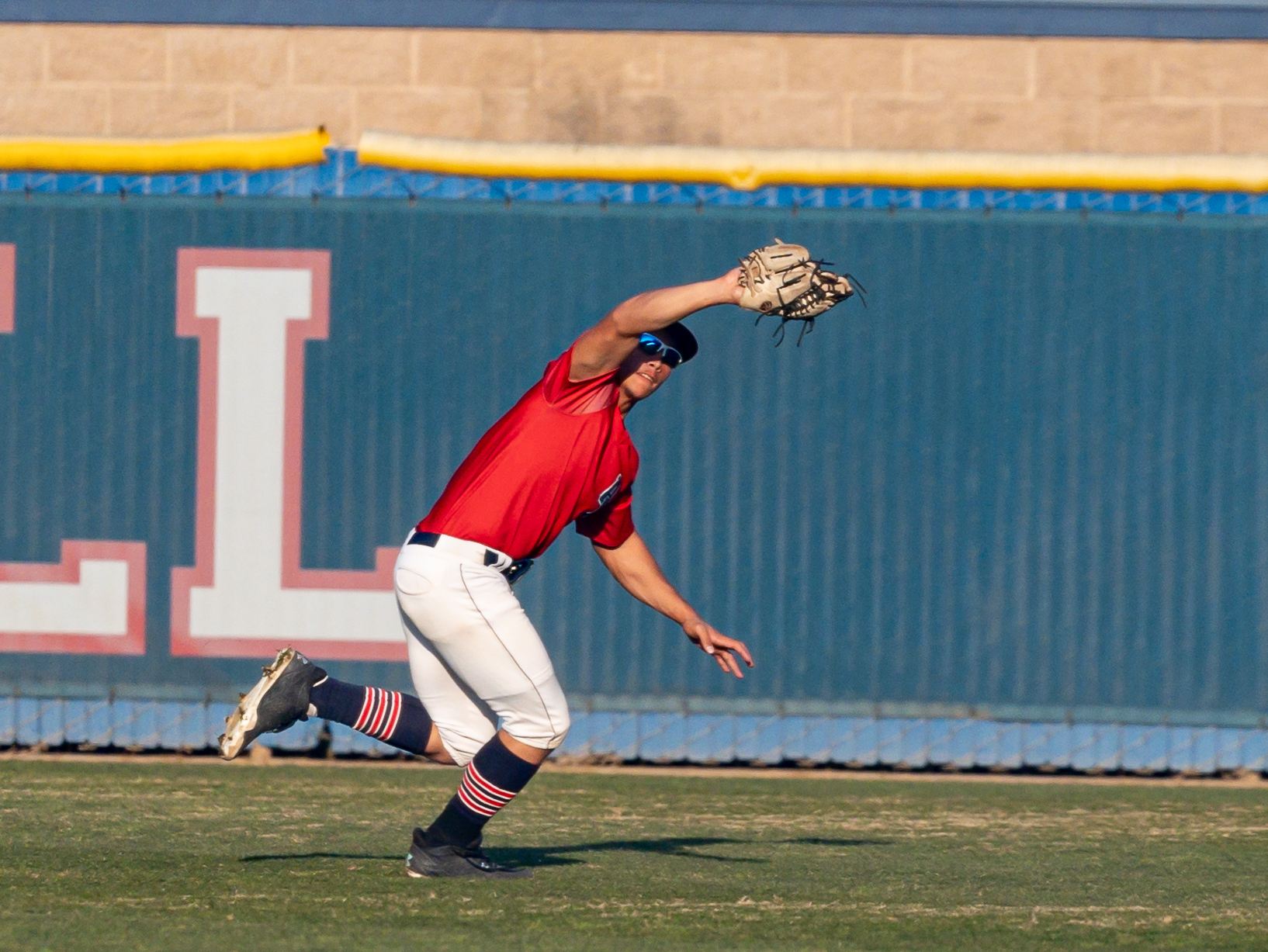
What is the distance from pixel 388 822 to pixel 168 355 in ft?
8.69

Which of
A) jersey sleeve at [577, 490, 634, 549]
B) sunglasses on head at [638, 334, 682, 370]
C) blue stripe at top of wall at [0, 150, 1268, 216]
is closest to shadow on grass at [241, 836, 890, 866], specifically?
jersey sleeve at [577, 490, 634, 549]

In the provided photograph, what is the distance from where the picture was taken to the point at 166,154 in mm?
7527

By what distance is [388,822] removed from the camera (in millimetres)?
6000

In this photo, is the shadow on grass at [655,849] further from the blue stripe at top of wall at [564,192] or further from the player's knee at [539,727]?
the blue stripe at top of wall at [564,192]

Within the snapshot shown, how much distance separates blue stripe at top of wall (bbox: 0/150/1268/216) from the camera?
24.5ft

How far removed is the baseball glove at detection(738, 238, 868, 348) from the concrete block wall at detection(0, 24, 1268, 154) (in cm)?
551

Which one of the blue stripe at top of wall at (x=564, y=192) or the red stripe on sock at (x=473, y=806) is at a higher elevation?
the blue stripe at top of wall at (x=564, y=192)

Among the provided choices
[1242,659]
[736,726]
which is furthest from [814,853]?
[1242,659]

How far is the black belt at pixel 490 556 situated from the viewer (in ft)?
14.9

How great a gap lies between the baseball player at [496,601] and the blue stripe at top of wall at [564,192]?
117 inches

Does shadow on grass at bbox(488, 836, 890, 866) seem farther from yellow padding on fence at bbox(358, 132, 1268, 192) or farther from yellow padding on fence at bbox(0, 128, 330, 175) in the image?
yellow padding on fence at bbox(0, 128, 330, 175)

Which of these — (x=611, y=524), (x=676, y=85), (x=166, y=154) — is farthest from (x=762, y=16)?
(x=611, y=524)

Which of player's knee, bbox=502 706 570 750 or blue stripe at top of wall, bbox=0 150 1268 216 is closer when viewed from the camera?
player's knee, bbox=502 706 570 750

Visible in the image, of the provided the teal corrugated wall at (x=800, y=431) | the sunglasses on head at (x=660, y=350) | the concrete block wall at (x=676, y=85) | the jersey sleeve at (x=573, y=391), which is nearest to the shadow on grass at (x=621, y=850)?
the jersey sleeve at (x=573, y=391)
